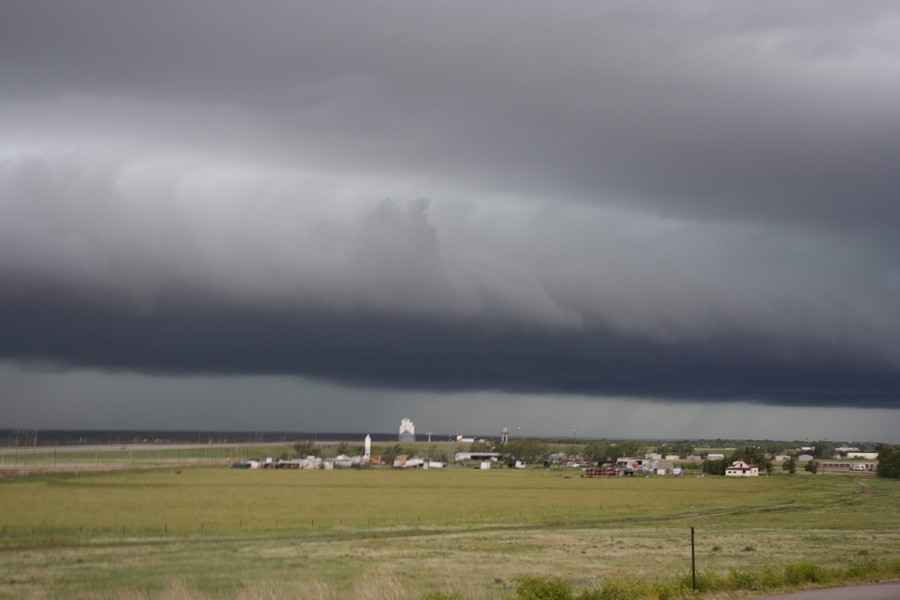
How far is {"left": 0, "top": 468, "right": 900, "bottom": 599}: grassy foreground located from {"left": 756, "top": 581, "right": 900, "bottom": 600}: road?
1779mm

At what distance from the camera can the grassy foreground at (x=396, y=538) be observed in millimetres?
32844

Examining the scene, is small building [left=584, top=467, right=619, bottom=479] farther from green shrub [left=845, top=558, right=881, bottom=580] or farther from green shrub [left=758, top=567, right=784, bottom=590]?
green shrub [left=758, top=567, right=784, bottom=590]

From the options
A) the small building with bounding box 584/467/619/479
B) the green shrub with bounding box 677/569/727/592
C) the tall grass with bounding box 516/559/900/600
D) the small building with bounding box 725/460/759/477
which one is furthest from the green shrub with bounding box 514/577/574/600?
the small building with bounding box 725/460/759/477

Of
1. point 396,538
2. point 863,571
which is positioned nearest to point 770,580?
point 863,571

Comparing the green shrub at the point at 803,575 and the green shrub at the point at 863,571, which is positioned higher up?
the green shrub at the point at 803,575

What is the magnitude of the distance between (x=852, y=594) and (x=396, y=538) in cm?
3636

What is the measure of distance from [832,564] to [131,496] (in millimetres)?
75434

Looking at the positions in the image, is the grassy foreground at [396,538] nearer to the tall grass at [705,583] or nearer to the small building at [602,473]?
the tall grass at [705,583]

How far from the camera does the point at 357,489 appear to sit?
117 metres

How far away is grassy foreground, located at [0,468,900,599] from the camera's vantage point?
1293 inches

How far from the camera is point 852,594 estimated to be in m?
23.5

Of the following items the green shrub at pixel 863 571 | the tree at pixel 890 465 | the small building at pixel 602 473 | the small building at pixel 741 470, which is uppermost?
the green shrub at pixel 863 571

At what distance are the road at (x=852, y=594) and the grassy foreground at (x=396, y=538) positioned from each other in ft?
5.84

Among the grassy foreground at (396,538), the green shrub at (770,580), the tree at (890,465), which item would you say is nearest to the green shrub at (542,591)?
the grassy foreground at (396,538)
